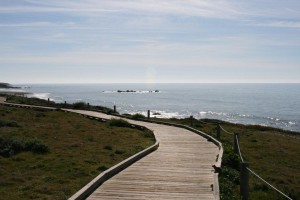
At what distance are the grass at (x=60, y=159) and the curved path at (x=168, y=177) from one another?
1433 millimetres

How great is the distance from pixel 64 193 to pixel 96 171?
3.02 metres

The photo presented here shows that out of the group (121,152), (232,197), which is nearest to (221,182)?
(232,197)

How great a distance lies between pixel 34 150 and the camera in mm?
16406

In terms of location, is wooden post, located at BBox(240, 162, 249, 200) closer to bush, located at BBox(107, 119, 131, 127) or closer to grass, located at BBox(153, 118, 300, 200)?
grass, located at BBox(153, 118, 300, 200)

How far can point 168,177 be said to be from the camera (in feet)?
35.4

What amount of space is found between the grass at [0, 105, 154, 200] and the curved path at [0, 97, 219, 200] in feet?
4.70

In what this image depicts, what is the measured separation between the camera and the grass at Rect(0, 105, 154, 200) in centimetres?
1048

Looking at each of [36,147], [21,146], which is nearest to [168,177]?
[36,147]

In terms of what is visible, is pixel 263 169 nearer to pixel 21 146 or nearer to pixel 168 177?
pixel 168 177

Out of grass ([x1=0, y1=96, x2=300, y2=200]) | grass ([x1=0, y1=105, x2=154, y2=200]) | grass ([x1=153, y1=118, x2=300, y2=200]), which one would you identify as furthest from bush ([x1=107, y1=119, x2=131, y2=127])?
grass ([x1=153, y1=118, x2=300, y2=200])

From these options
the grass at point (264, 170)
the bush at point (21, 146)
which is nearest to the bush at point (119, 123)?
the grass at point (264, 170)

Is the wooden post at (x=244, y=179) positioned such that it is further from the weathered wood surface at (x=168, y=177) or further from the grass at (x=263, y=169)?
the weathered wood surface at (x=168, y=177)

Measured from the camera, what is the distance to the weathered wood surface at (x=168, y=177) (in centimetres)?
894

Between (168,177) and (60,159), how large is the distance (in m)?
5.83
